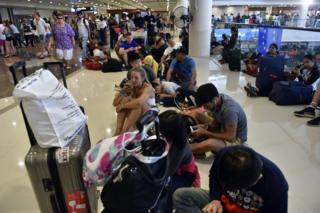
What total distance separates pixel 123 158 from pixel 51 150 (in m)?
0.54

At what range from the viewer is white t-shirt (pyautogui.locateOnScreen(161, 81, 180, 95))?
436 cm

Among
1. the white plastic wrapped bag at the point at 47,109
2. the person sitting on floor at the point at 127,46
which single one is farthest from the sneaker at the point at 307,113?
the person sitting on floor at the point at 127,46

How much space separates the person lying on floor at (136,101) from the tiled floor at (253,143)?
452 millimetres

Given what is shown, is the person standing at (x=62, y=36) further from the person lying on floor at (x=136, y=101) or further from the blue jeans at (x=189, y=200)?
the blue jeans at (x=189, y=200)

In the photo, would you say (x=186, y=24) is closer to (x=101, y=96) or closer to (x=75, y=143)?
(x=101, y=96)

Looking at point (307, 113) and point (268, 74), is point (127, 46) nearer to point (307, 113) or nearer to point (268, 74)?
point (268, 74)

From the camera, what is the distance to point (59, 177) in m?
1.59

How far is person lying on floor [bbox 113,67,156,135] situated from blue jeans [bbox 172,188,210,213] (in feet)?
4.41

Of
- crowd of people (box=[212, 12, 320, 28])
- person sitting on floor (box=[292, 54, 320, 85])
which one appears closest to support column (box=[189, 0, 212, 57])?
crowd of people (box=[212, 12, 320, 28])

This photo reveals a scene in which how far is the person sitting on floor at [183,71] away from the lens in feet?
14.1

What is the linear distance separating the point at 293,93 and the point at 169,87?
201cm

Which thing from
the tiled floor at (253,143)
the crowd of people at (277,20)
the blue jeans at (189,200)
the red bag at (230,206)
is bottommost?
the tiled floor at (253,143)

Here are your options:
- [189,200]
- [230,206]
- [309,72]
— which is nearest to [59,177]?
[189,200]

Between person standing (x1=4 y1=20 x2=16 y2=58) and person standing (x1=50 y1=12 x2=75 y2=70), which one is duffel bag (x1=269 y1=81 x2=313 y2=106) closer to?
person standing (x1=50 y1=12 x2=75 y2=70)
